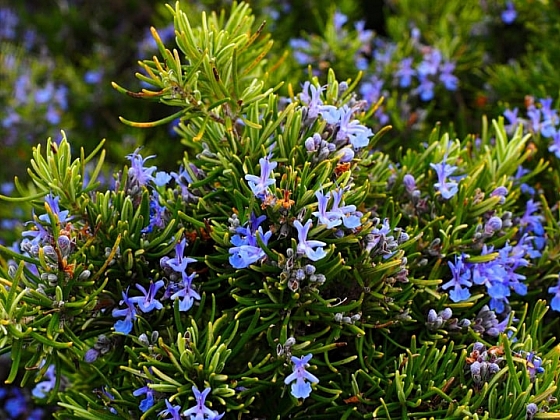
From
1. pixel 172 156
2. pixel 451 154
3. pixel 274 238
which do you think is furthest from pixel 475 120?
pixel 274 238

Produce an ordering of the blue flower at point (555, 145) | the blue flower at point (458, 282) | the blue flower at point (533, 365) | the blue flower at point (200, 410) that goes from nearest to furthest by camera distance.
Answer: the blue flower at point (200, 410), the blue flower at point (533, 365), the blue flower at point (458, 282), the blue flower at point (555, 145)

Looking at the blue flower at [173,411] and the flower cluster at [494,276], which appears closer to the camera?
the blue flower at [173,411]

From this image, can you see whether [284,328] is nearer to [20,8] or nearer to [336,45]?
[336,45]

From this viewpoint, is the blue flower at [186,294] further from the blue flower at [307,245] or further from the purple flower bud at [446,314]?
the purple flower bud at [446,314]

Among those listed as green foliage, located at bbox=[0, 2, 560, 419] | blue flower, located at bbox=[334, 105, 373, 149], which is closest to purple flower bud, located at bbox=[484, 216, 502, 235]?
green foliage, located at bbox=[0, 2, 560, 419]

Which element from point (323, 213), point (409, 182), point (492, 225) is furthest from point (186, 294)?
point (492, 225)

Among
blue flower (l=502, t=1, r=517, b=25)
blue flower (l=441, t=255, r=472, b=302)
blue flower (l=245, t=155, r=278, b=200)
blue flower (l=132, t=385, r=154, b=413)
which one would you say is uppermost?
blue flower (l=502, t=1, r=517, b=25)

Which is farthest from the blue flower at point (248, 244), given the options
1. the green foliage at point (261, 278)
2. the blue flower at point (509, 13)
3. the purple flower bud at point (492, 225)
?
the blue flower at point (509, 13)

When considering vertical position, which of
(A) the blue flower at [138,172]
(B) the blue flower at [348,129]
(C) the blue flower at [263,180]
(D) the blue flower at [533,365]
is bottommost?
(D) the blue flower at [533,365]

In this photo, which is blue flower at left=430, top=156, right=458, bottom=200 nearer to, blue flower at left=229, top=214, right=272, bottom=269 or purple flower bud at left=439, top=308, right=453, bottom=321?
purple flower bud at left=439, top=308, right=453, bottom=321
